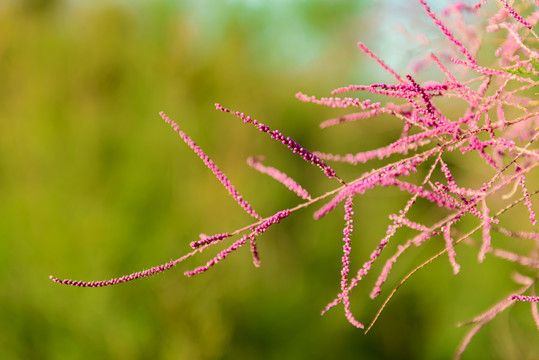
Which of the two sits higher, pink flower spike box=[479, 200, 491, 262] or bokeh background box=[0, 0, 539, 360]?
pink flower spike box=[479, 200, 491, 262]

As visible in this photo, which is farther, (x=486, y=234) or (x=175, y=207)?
(x=175, y=207)

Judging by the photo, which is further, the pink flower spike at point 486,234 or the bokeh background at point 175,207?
the bokeh background at point 175,207

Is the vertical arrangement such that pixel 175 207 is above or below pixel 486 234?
below

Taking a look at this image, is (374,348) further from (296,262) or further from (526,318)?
(526,318)

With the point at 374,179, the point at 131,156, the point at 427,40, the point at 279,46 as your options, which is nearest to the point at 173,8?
the point at 279,46

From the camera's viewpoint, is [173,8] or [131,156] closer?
[131,156]

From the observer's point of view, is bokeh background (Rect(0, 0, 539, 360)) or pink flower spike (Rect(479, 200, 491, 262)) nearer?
pink flower spike (Rect(479, 200, 491, 262))

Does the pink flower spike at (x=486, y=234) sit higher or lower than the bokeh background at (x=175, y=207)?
higher

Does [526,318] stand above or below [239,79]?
below
